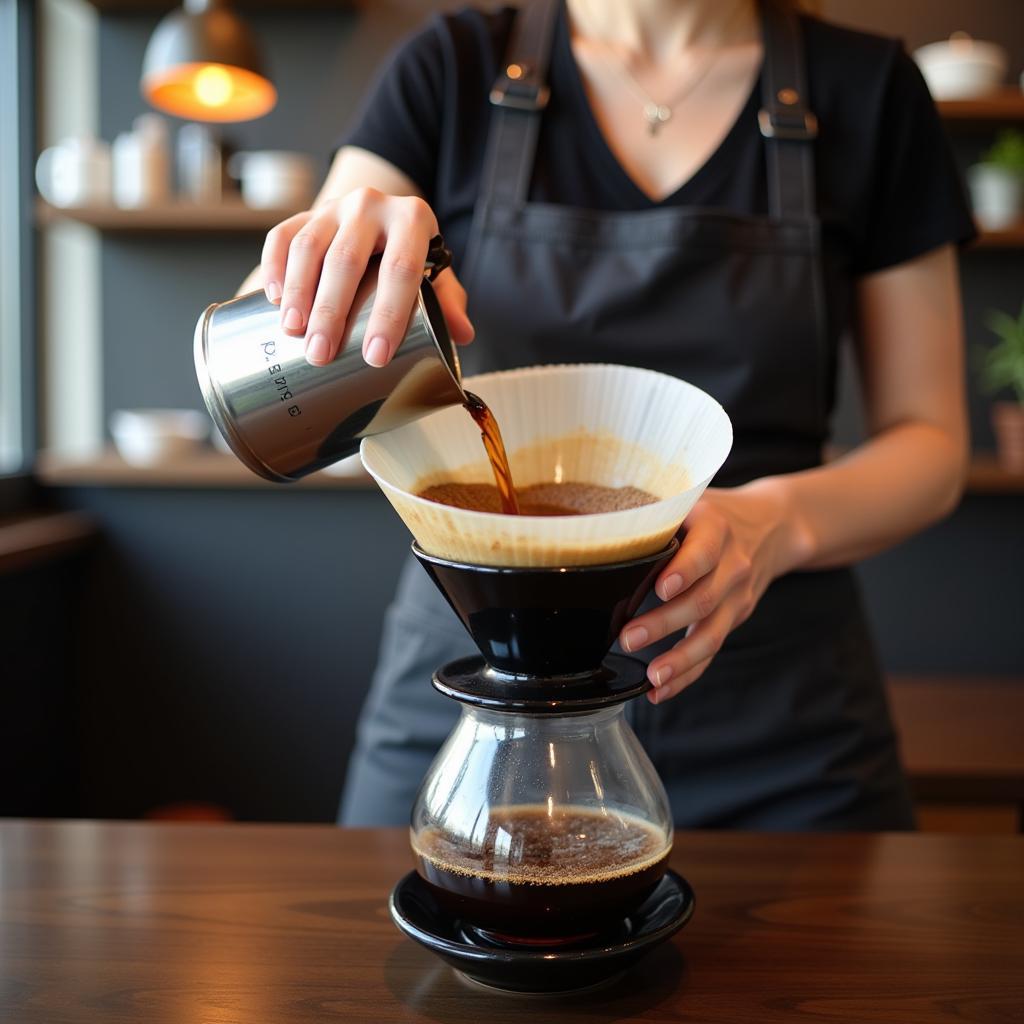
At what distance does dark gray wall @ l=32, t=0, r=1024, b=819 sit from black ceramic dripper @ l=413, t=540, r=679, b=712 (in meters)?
2.35

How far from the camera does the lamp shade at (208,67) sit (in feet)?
7.71

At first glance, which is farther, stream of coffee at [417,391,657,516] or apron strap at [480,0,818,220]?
apron strap at [480,0,818,220]

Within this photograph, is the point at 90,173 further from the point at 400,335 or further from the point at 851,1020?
the point at 851,1020

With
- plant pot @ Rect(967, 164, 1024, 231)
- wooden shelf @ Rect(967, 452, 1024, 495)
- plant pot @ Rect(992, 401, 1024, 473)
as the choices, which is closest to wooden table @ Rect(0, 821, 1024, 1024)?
wooden shelf @ Rect(967, 452, 1024, 495)

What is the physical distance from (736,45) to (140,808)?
2.61 meters

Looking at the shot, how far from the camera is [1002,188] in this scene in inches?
110

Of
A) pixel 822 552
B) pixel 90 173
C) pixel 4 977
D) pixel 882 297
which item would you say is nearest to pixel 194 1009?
pixel 4 977

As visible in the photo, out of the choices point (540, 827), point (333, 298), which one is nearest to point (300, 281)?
point (333, 298)

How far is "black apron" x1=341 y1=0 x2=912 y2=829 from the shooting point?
4.33 ft

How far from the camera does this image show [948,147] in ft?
4.66

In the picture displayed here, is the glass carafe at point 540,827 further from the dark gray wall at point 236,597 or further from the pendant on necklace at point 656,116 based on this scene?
the dark gray wall at point 236,597

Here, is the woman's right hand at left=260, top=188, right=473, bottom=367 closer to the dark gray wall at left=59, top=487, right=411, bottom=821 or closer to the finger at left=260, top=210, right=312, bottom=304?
the finger at left=260, top=210, right=312, bottom=304

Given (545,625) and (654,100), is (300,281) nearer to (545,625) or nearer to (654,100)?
(545,625)

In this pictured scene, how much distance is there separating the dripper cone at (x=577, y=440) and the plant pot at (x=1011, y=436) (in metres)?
2.18
